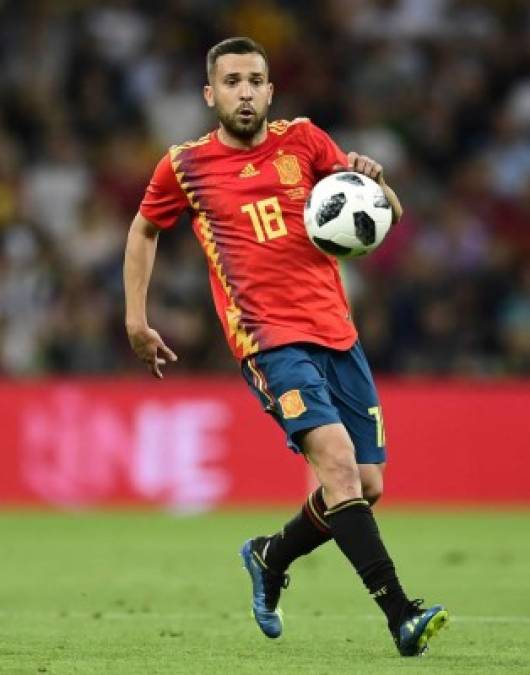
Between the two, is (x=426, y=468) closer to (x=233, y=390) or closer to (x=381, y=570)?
(x=233, y=390)

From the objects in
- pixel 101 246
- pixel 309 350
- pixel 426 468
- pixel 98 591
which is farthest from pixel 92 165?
pixel 309 350

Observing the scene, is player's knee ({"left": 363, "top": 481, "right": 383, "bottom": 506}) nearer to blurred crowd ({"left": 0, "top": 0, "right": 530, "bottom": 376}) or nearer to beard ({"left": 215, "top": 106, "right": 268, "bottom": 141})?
beard ({"left": 215, "top": 106, "right": 268, "bottom": 141})

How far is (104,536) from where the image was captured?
44.1ft

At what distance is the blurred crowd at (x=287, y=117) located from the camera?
16.1 metres

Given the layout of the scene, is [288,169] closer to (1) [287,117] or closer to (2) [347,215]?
(2) [347,215]

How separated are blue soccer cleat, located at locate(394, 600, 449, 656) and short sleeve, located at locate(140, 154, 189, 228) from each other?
1.94 meters

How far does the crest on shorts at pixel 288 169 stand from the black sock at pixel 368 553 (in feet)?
4.40

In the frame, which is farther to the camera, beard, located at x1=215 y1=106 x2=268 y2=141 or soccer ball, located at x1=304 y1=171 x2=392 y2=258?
beard, located at x1=215 y1=106 x2=268 y2=141

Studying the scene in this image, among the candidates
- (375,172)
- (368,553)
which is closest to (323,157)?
(375,172)

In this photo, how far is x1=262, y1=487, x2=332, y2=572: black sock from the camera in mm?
7691

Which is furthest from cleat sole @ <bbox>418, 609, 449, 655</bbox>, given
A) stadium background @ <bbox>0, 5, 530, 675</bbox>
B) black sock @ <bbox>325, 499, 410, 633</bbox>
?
stadium background @ <bbox>0, 5, 530, 675</bbox>

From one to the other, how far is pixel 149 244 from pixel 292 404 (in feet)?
3.39

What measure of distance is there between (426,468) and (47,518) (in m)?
3.11

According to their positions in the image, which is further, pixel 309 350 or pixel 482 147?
pixel 482 147
